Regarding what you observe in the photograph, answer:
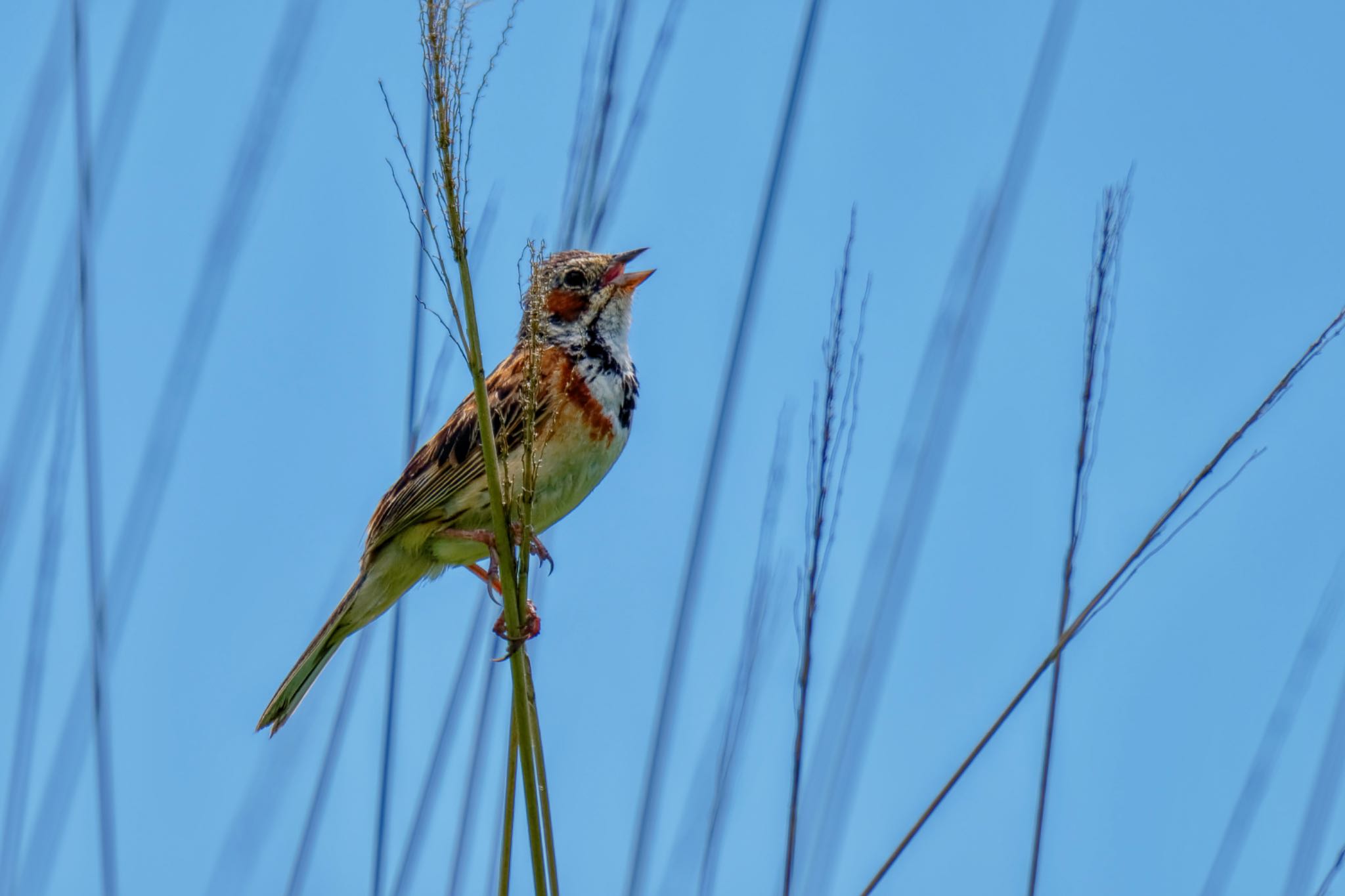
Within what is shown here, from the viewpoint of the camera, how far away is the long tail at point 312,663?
3.34 metres

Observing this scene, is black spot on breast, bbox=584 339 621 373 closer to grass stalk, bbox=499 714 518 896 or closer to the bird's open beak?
the bird's open beak

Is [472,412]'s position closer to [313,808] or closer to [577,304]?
[577,304]

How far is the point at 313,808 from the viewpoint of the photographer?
8.10 feet

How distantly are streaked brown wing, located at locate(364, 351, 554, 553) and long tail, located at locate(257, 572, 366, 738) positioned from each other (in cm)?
18

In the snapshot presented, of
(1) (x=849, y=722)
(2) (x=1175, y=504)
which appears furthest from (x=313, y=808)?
(2) (x=1175, y=504)

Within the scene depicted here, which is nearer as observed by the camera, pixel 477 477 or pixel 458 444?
pixel 477 477

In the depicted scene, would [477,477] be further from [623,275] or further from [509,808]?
[509,808]

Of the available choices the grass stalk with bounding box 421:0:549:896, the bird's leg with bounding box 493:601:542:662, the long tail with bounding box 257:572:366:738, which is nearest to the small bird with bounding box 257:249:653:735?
the long tail with bounding box 257:572:366:738

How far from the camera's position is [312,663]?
3.56 meters

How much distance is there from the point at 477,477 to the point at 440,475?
0.44ft

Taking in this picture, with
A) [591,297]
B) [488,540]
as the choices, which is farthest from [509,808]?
[591,297]

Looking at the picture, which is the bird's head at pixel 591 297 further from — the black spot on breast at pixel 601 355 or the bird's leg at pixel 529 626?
the bird's leg at pixel 529 626

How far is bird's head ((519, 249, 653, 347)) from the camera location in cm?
399

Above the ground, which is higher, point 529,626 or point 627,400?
point 627,400
